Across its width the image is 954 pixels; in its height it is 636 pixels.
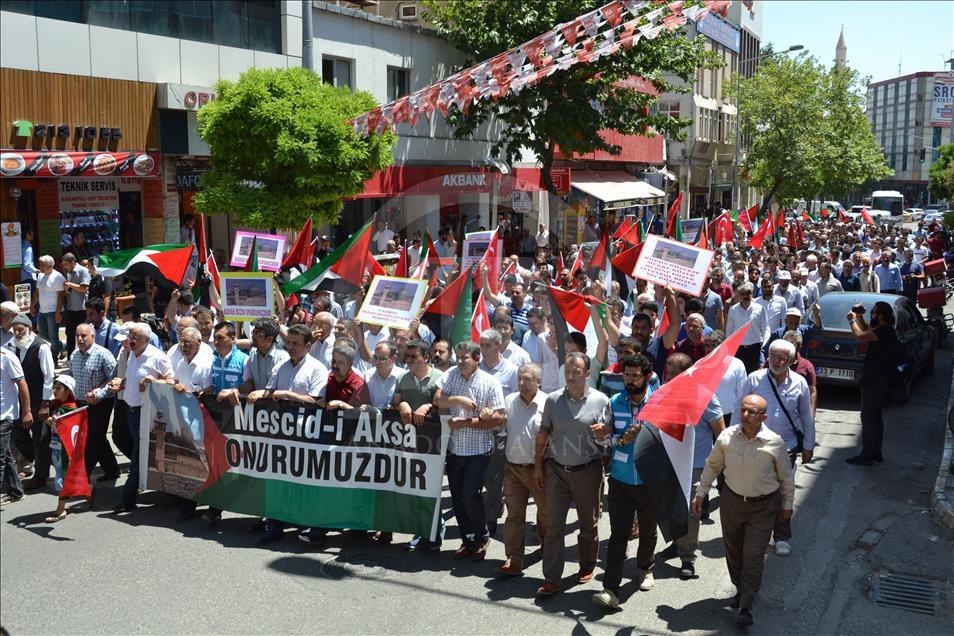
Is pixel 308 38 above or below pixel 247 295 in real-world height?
above

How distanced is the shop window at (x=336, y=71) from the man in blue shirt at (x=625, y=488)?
1828 cm

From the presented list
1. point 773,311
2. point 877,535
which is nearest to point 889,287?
point 773,311

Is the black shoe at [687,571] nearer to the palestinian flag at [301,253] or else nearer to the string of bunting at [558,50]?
the string of bunting at [558,50]

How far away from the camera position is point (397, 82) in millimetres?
25797

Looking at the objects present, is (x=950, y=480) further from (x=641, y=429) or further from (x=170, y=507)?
(x=170, y=507)

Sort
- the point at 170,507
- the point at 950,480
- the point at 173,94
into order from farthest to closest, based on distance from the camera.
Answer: the point at 173,94 → the point at 950,480 → the point at 170,507

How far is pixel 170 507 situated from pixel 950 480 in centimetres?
722

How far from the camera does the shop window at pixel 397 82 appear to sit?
25491mm

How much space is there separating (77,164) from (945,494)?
563 inches

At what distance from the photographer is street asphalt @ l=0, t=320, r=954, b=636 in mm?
6008

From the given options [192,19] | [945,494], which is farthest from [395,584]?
[192,19]

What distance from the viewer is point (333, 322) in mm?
9383

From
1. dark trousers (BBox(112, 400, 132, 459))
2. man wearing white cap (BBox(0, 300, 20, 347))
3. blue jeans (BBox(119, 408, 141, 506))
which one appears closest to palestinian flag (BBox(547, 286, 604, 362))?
blue jeans (BBox(119, 408, 141, 506))

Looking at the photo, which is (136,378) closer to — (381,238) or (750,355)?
(750,355)
